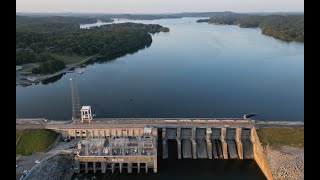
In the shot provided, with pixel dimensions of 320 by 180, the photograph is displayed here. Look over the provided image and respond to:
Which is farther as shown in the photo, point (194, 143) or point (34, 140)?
point (194, 143)

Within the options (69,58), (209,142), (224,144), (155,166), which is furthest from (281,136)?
(69,58)

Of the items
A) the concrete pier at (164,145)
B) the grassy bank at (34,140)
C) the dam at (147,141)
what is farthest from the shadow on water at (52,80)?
the concrete pier at (164,145)

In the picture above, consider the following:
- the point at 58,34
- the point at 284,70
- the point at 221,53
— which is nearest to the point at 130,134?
the point at 284,70

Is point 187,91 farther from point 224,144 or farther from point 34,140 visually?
point 34,140

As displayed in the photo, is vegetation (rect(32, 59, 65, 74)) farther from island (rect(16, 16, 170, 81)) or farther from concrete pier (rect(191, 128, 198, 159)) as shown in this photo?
concrete pier (rect(191, 128, 198, 159))

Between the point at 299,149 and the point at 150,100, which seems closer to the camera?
the point at 299,149
